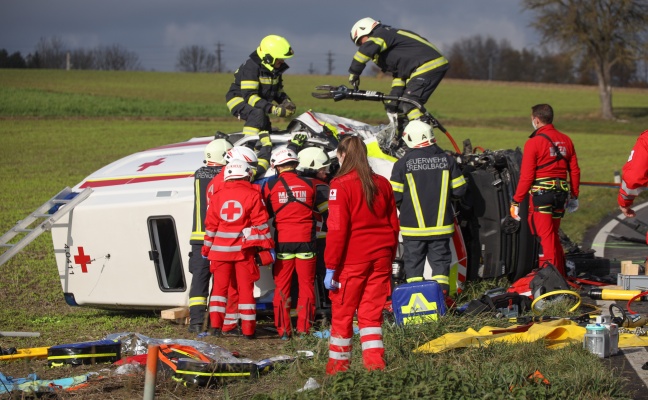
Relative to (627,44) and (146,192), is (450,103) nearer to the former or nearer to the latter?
(627,44)

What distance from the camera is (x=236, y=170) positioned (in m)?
8.70

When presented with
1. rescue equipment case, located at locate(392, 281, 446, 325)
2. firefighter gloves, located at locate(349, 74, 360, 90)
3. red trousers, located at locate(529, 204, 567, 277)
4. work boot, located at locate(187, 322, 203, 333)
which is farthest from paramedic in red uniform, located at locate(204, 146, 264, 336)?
red trousers, located at locate(529, 204, 567, 277)

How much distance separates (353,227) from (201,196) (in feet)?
9.68

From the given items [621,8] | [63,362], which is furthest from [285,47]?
[621,8]

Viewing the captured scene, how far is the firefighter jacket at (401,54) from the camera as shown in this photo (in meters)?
11.1

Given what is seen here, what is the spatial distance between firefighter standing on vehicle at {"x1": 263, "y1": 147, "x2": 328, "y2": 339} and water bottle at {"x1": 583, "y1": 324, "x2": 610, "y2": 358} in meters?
2.60

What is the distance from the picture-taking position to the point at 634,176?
26.9 ft

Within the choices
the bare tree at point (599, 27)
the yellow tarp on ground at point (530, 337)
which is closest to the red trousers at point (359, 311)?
the yellow tarp on ground at point (530, 337)

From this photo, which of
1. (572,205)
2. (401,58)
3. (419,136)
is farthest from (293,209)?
(572,205)

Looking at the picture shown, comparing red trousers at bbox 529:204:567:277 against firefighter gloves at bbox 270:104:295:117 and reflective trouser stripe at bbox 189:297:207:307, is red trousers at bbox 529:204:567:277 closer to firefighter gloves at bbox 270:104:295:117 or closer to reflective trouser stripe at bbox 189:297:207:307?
firefighter gloves at bbox 270:104:295:117

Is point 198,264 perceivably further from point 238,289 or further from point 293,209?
point 293,209

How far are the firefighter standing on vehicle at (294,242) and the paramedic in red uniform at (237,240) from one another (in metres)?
0.24

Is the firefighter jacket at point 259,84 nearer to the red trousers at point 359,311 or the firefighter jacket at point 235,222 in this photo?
the firefighter jacket at point 235,222

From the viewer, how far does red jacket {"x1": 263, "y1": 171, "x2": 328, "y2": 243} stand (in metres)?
8.76
